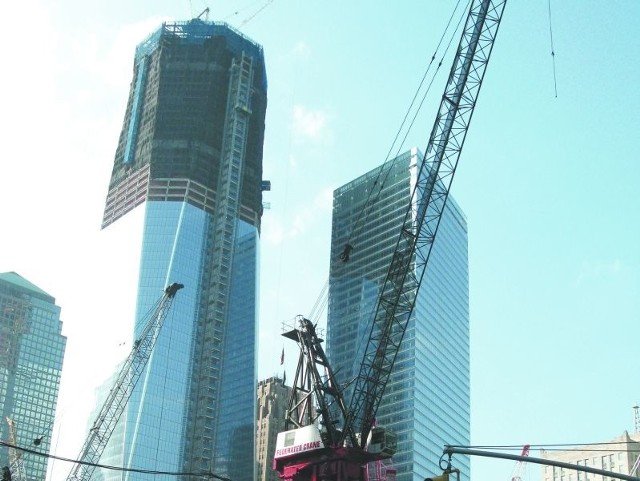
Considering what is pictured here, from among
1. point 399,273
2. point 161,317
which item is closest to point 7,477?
point 399,273

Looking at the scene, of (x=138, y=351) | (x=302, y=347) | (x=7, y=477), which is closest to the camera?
(x=7, y=477)

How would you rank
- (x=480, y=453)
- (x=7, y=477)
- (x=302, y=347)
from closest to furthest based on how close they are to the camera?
1. (x=480, y=453)
2. (x=7, y=477)
3. (x=302, y=347)

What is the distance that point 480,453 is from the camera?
36125 mm

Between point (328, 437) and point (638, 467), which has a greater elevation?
point (638, 467)

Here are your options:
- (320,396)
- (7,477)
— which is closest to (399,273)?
(320,396)

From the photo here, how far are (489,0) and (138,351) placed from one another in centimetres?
8669

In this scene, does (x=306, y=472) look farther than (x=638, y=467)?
No

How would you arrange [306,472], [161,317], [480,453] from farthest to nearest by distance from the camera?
[161,317]
[306,472]
[480,453]

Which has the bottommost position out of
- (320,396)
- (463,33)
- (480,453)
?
(480,453)

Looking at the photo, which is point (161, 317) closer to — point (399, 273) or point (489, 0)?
point (399, 273)

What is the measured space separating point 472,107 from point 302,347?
3366cm

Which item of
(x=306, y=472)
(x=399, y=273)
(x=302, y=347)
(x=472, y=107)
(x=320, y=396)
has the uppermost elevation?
(x=472, y=107)

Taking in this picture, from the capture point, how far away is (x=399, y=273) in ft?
360

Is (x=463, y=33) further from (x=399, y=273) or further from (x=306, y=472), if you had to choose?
(x=306, y=472)
